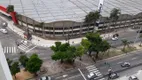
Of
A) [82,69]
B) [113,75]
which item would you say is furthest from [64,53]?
[113,75]

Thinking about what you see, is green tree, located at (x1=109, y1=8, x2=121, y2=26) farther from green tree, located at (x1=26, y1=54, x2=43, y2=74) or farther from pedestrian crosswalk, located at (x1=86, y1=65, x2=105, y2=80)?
green tree, located at (x1=26, y1=54, x2=43, y2=74)

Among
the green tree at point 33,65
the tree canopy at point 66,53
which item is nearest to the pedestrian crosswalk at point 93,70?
the tree canopy at point 66,53

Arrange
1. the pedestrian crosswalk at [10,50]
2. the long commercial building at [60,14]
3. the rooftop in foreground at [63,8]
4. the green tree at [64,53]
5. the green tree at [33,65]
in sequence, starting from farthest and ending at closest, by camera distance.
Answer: the rooftop in foreground at [63,8], the long commercial building at [60,14], the pedestrian crosswalk at [10,50], the green tree at [64,53], the green tree at [33,65]

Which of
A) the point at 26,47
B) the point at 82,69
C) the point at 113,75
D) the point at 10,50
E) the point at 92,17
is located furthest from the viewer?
the point at 92,17

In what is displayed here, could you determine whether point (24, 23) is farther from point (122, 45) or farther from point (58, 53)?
point (122, 45)

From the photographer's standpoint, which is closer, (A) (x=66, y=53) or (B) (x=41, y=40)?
(A) (x=66, y=53)

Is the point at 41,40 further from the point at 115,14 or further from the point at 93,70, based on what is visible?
the point at 115,14

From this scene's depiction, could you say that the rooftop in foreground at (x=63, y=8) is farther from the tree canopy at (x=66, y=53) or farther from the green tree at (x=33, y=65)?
the green tree at (x=33, y=65)

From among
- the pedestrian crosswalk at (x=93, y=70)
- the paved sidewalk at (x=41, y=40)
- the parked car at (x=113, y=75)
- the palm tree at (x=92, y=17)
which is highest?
the palm tree at (x=92, y=17)
